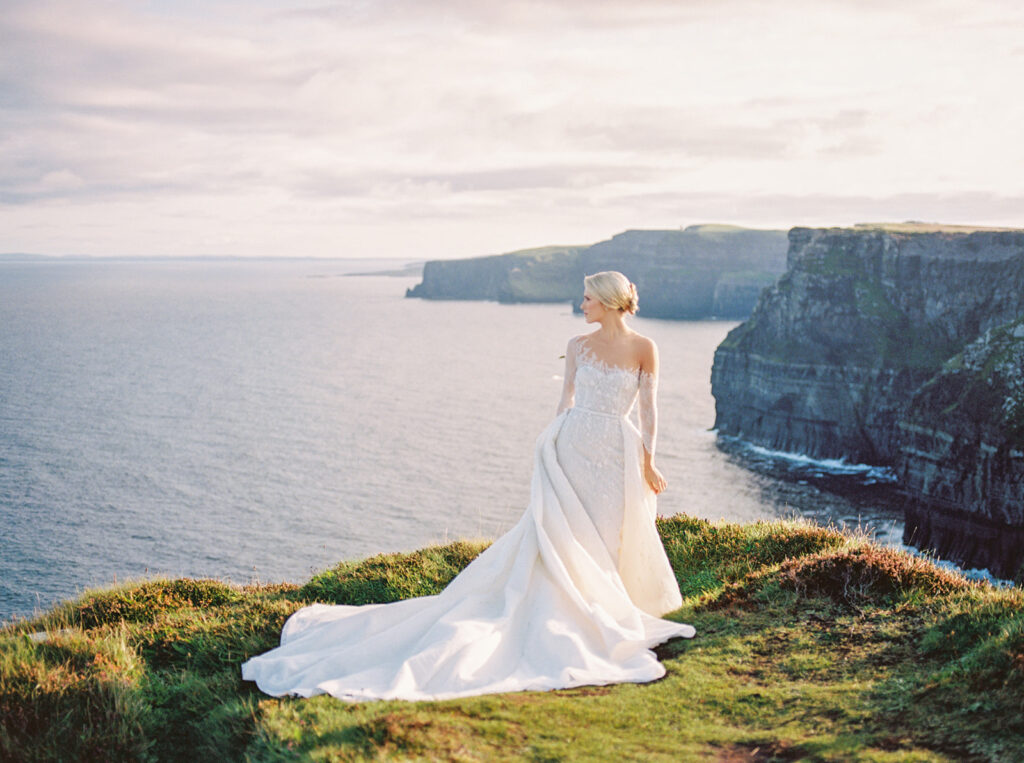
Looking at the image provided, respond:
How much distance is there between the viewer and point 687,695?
7.70 metres

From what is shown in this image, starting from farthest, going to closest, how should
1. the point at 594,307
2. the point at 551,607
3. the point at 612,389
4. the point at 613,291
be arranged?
the point at 612,389, the point at 594,307, the point at 613,291, the point at 551,607

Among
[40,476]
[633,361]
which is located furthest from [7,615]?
[633,361]

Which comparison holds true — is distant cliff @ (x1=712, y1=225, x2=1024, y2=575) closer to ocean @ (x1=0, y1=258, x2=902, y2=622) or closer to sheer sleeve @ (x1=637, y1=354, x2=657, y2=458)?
ocean @ (x1=0, y1=258, x2=902, y2=622)

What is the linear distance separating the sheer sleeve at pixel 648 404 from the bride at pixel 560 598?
0.02 metres

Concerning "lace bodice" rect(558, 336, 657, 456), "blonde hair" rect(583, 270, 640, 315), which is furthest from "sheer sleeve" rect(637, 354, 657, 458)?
"blonde hair" rect(583, 270, 640, 315)

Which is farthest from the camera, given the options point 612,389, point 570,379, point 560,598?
point 570,379

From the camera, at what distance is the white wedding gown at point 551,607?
817cm

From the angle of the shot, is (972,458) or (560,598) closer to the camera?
(560,598)

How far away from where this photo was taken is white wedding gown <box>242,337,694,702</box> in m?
8.17

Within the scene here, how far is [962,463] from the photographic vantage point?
241 ft

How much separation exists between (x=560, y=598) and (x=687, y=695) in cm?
205

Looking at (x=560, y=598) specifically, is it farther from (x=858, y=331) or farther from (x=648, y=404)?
(x=858, y=331)

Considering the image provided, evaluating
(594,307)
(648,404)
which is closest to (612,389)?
(648,404)

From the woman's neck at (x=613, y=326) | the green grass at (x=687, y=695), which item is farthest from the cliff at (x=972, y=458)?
the woman's neck at (x=613, y=326)
